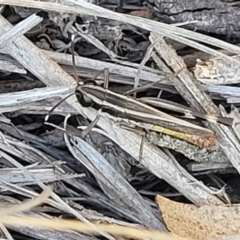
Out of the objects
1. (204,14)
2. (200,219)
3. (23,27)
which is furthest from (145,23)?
(200,219)

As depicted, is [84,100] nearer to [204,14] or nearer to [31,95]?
[31,95]

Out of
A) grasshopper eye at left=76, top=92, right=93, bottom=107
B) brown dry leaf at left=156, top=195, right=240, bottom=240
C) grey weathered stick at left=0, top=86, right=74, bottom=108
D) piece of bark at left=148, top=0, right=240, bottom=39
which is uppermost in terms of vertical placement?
piece of bark at left=148, top=0, right=240, bottom=39

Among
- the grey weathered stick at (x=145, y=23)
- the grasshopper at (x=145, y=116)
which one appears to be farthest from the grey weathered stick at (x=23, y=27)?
the grasshopper at (x=145, y=116)

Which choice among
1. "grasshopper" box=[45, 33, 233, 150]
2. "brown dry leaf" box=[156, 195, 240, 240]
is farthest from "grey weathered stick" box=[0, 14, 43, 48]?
"brown dry leaf" box=[156, 195, 240, 240]

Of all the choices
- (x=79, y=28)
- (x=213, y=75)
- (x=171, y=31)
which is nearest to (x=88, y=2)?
(x=79, y=28)

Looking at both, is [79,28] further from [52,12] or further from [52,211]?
[52,211]

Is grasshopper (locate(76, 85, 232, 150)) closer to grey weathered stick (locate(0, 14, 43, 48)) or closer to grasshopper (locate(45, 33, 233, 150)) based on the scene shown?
grasshopper (locate(45, 33, 233, 150))

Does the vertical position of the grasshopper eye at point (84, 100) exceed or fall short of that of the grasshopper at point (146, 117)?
→ it exceeds it

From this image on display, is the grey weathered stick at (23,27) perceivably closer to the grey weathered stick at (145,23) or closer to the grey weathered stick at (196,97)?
the grey weathered stick at (145,23)
